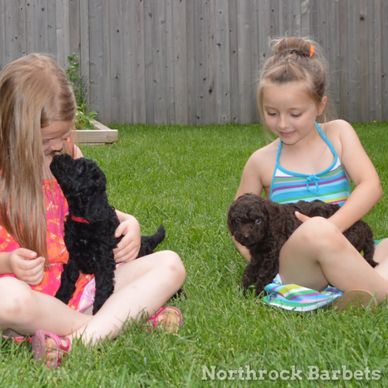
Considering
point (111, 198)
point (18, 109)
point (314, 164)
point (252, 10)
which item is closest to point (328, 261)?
point (314, 164)

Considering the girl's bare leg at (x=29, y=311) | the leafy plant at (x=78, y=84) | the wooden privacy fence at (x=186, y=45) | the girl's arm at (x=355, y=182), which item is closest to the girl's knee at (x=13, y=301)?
the girl's bare leg at (x=29, y=311)

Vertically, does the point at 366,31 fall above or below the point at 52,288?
above

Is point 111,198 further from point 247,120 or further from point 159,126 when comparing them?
→ point 247,120

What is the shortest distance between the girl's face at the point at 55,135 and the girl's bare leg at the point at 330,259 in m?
1.13

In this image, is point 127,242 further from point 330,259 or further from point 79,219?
point 330,259

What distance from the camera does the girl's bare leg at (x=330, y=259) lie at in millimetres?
3604

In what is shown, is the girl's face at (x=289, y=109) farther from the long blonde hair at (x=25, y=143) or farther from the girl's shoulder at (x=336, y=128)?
the long blonde hair at (x=25, y=143)

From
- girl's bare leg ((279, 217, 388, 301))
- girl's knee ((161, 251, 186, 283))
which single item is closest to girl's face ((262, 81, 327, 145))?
girl's bare leg ((279, 217, 388, 301))

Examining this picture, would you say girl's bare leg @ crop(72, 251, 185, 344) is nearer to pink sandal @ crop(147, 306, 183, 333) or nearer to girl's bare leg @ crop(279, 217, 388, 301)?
pink sandal @ crop(147, 306, 183, 333)

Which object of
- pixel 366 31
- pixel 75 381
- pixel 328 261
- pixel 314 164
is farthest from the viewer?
pixel 366 31

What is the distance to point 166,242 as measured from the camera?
4.92 meters

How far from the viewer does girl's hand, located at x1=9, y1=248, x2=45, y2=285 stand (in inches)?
126

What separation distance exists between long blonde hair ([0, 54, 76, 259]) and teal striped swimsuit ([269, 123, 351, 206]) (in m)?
1.27

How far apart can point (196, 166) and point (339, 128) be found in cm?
343
